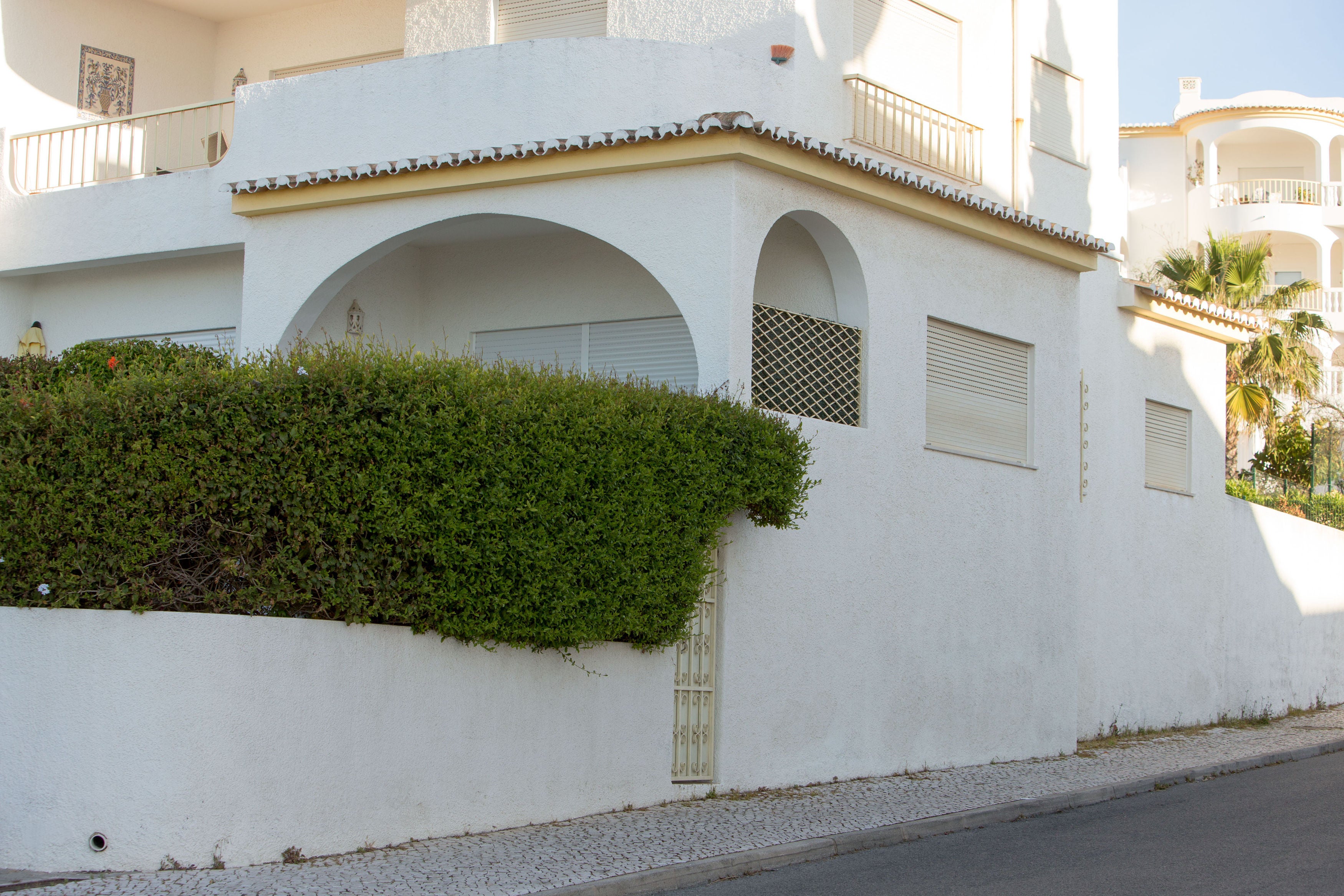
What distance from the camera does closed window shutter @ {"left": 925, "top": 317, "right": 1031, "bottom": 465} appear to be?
40.7 ft

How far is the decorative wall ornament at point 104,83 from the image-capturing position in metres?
16.0

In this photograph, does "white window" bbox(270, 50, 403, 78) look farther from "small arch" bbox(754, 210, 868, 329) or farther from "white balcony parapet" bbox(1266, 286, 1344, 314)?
"white balcony parapet" bbox(1266, 286, 1344, 314)

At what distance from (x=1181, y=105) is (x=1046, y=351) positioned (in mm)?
27313

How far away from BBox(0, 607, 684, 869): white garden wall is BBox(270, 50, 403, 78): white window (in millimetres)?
9585

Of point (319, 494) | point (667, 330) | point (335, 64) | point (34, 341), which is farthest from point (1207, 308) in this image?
point (34, 341)

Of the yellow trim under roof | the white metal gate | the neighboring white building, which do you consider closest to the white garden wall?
the neighboring white building

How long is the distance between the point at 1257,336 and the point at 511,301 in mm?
13898

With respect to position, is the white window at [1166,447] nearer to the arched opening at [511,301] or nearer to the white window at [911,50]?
the white window at [911,50]

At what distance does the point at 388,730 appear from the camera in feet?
26.3

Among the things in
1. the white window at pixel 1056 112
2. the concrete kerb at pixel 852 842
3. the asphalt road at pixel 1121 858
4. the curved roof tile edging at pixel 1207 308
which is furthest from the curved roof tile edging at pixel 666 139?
the asphalt road at pixel 1121 858

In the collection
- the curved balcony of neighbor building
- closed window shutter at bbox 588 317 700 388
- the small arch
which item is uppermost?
the curved balcony of neighbor building

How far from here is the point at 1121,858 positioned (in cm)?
852

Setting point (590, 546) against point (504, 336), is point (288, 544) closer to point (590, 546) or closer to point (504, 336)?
point (590, 546)

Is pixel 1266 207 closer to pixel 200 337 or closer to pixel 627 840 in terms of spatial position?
pixel 200 337
